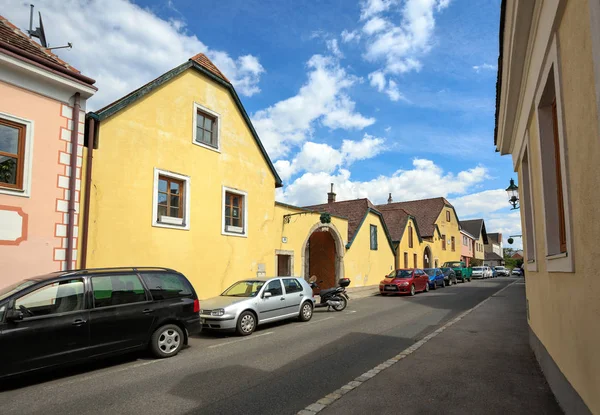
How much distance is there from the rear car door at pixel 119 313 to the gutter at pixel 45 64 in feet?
18.2

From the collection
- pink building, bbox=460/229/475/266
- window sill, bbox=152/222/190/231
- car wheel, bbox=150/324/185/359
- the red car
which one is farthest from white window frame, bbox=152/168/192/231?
pink building, bbox=460/229/475/266

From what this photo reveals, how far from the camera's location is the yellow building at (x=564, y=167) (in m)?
2.96

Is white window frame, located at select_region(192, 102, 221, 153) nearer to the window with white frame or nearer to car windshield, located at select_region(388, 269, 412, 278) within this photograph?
the window with white frame

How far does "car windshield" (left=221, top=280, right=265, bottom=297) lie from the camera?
1132 centimetres

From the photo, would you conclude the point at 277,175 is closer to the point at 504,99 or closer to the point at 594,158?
the point at 504,99

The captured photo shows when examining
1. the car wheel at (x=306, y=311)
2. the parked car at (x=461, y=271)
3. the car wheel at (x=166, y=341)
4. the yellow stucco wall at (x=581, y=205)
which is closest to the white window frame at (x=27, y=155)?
the car wheel at (x=166, y=341)

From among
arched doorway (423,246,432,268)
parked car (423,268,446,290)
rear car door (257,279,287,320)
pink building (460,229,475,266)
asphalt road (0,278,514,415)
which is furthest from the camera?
pink building (460,229,475,266)

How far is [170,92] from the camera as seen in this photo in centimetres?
1333

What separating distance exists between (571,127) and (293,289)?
393 inches

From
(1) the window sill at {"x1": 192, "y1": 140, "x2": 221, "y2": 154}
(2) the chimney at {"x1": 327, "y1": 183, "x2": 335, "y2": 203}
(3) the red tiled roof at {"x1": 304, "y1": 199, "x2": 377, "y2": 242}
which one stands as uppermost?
(2) the chimney at {"x1": 327, "y1": 183, "x2": 335, "y2": 203}

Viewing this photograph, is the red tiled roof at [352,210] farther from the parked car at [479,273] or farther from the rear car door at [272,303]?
the parked car at [479,273]

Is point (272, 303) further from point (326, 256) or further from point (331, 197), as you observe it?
point (331, 197)

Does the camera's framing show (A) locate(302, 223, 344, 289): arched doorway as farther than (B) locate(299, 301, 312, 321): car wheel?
Yes

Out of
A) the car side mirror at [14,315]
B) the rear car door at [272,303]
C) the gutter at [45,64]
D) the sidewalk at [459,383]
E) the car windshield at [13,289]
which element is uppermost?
the gutter at [45,64]
